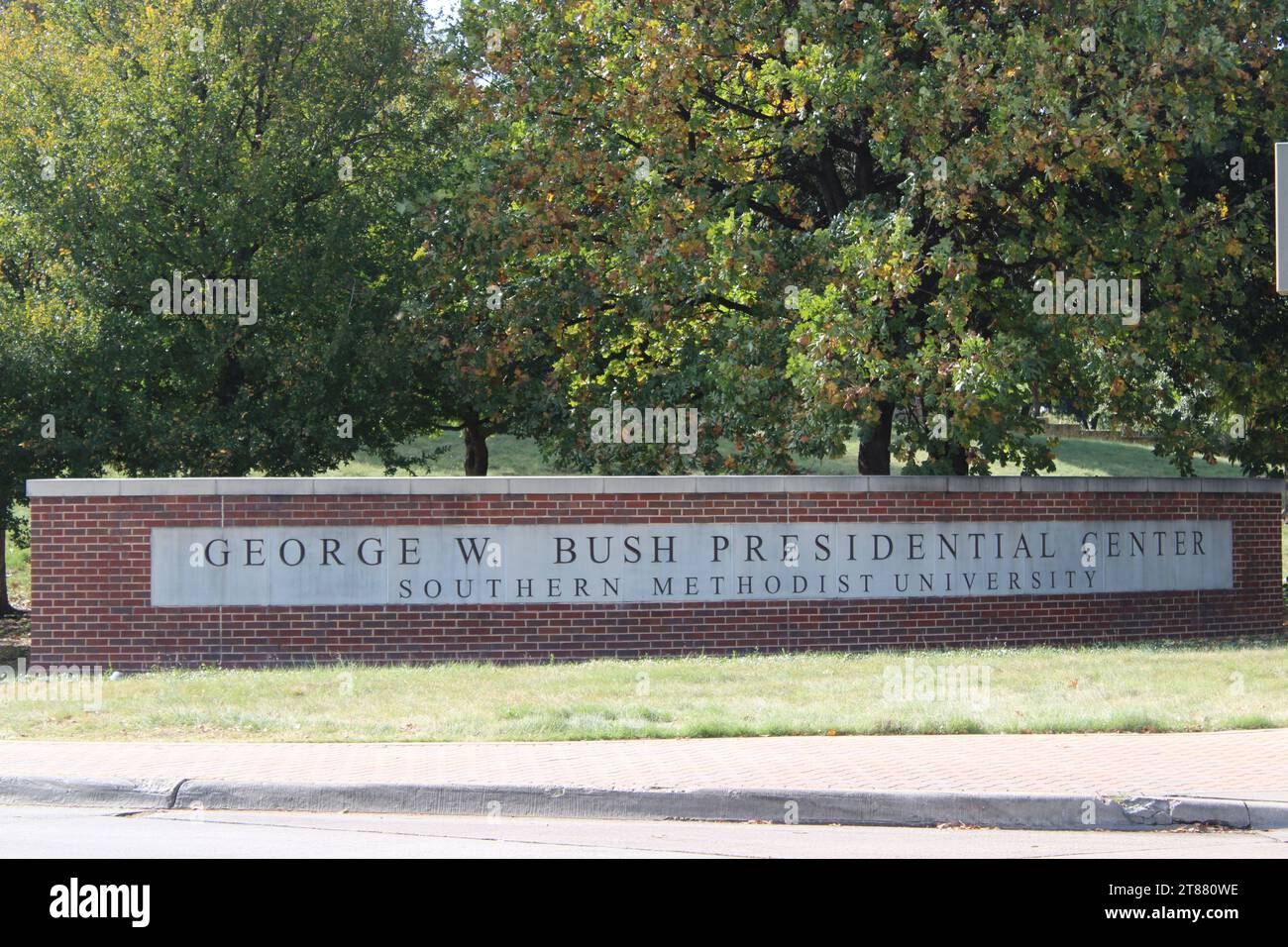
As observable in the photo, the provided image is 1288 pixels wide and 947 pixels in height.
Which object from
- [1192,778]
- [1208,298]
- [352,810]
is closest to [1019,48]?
[1208,298]

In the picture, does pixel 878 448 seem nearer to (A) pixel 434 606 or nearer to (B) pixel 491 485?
(B) pixel 491 485

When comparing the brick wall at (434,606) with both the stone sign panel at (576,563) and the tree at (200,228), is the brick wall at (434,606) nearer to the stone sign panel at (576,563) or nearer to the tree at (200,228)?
the stone sign panel at (576,563)

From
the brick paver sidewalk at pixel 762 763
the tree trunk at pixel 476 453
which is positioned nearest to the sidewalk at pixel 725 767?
the brick paver sidewalk at pixel 762 763

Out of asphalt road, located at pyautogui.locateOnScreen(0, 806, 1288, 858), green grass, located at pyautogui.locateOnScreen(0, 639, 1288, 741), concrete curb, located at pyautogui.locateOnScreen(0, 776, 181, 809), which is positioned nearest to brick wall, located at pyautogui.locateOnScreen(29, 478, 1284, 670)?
green grass, located at pyautogui.locateOnScreen(0, 639, 1288, 741)

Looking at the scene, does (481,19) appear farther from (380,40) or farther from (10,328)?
(10,328)

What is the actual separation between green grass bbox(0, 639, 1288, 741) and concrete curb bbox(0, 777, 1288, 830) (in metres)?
1.68

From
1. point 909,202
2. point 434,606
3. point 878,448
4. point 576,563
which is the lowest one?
point 434,606

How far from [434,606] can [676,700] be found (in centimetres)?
429

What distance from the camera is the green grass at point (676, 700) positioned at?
10406 millimetres

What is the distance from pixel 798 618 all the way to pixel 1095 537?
376 cm

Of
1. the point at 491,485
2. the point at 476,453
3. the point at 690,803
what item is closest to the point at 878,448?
the point at 491,485

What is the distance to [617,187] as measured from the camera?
18.4 meters

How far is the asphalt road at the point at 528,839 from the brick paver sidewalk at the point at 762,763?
38 cm

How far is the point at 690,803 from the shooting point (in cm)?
822
